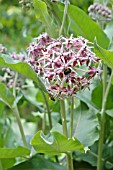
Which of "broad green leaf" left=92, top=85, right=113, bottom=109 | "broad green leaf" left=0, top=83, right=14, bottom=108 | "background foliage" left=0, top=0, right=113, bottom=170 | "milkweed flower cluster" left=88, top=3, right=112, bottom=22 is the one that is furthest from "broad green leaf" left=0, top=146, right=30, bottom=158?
"milkweed flower cluster" left=88, top=3, right=112, bottom=22

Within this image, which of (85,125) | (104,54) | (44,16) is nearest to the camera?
(104,54)

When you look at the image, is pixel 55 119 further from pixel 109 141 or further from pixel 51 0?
pixel 51 0

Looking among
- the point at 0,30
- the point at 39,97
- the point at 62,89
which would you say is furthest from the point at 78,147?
the point at 0,30

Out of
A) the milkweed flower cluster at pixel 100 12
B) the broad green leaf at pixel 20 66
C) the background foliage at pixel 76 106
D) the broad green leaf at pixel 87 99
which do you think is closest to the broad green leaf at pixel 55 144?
the background foliage at pixel 76 106

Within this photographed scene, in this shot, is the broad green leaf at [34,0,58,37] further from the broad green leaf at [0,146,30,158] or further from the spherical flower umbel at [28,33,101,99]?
the broad green leaf at [0,146,30,158]

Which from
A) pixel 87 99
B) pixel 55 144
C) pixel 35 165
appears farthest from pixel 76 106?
pixel 55 144

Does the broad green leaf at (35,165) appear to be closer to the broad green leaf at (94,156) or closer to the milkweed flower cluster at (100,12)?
the broad green leaf at (94,156)

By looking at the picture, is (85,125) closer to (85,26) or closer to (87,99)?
(87,99)
